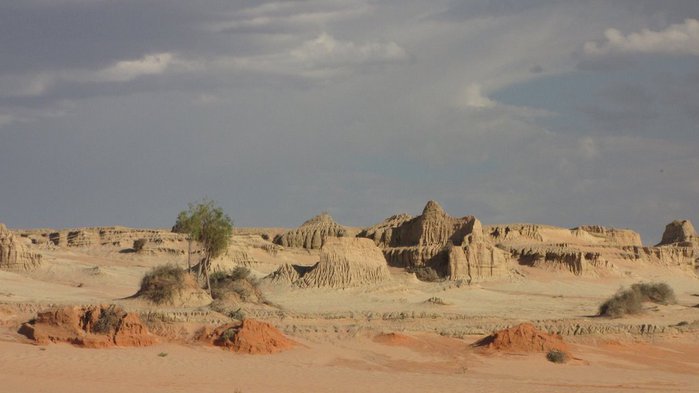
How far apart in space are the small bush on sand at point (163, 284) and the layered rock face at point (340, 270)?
34.5 ft

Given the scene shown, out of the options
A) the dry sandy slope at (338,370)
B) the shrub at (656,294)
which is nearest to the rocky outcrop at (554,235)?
the shrub at (656,294)

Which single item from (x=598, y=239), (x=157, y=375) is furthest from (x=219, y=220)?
(x=598, y=239)

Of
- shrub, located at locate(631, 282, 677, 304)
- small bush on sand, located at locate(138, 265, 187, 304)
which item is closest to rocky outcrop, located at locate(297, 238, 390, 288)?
small bush on sand, located at locate(138, 265, 187, 304)

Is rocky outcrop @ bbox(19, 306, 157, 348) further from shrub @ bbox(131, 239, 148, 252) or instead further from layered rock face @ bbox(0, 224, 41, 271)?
shrub @ bbox(131, 239, 148, 252)

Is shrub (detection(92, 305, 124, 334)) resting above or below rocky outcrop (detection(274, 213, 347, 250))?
below

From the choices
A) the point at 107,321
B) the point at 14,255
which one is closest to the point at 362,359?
the point at 107,321

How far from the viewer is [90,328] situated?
27.7 meters

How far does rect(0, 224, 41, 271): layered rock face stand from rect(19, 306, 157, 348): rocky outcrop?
24217 millimetres

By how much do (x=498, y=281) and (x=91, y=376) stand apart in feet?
123

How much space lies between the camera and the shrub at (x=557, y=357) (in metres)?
28.5

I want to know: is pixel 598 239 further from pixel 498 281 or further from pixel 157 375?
pixel 157 375

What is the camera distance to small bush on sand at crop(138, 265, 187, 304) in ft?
112

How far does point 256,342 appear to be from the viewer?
27844mm

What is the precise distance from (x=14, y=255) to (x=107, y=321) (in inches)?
1030
